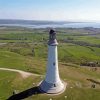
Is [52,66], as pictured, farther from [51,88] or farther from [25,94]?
[25,94]

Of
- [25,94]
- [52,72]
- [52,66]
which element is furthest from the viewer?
[25,94]

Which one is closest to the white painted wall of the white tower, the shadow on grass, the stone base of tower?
the white tower

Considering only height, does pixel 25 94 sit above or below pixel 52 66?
below

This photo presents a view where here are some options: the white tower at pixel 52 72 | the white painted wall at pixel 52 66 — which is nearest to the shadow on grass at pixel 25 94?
the white tower at pixel 52 72

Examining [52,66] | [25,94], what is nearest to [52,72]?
[52,66]

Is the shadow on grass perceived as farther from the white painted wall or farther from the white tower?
the white painted wall

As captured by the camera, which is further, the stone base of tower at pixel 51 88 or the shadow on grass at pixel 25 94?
the stone base of tower at pixel 51 88

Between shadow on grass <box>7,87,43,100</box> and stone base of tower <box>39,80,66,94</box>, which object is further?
stone base of tower <box>39,80,66,94</box>

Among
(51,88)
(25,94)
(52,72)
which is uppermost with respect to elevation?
(52,72)

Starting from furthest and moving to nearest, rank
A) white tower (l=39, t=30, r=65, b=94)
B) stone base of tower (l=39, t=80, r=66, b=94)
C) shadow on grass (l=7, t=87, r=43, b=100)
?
stone base of tower (l=39, t=80, r=66, b=94) → shadow on grass (l=7, t=87, r=43, b=100) → white tower (l=39, t=30, r=65, b=94)

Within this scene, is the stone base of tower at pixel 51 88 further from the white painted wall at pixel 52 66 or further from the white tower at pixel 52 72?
the white painted wall at pixel 52 66
